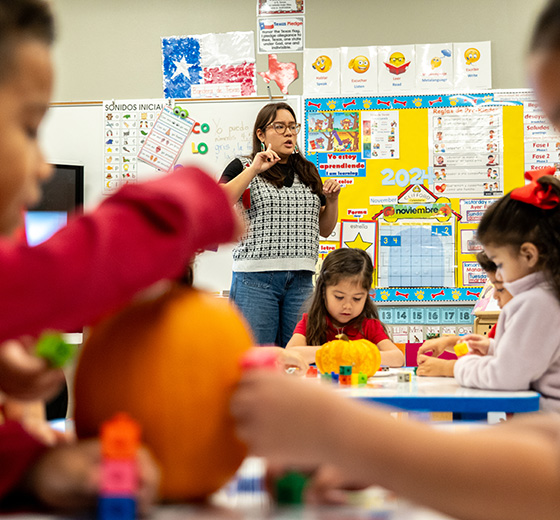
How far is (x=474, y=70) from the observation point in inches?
159

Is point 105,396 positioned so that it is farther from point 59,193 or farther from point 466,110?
point 466,110

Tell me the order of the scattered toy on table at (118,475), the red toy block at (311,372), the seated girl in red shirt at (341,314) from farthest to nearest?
the seated girl in red shirt at (341,314), the red toy block at (311,372), the scattered toy on table at (118,475)

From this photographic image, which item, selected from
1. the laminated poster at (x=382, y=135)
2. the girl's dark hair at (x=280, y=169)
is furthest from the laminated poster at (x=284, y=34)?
the girl's dark hair at (x=280, y=169)

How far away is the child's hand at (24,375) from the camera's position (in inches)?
21.6

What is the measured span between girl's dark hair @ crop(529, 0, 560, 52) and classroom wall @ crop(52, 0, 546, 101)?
144 inches

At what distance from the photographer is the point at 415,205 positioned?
3.99 metres

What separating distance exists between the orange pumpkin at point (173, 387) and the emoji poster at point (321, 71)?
3778mm

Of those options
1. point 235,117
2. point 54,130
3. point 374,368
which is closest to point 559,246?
point 374,368

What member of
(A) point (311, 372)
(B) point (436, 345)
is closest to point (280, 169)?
(B) point (436, 345)

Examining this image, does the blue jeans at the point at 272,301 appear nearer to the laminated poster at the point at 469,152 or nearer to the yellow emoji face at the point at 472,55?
the laminated poster at the point at 469,152

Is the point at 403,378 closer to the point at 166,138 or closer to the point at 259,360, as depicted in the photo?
the point at 259,360

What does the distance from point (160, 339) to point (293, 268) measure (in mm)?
2362

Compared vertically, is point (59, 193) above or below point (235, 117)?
below

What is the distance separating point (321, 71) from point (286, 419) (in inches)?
156
